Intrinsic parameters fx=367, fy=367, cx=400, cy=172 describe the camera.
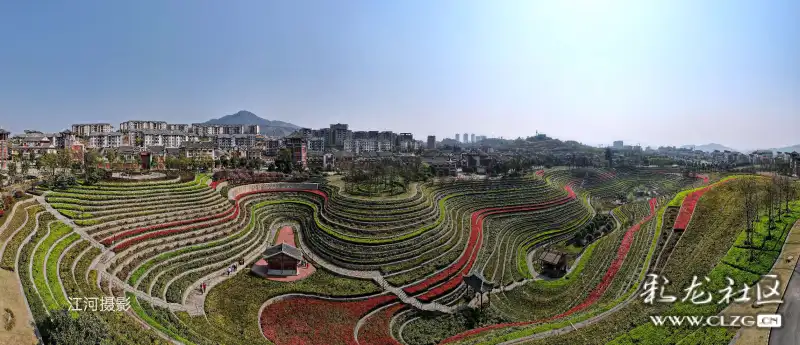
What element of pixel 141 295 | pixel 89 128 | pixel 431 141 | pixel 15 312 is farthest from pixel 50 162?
pixel 431 141

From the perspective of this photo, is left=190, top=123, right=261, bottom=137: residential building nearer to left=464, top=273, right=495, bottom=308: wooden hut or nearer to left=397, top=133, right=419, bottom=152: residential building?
left=397, top=133, right=419, bottom=152: residential building

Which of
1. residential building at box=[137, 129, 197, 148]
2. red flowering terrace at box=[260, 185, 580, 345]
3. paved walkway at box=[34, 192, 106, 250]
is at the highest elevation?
residential building at box=[137, 129, 197, 148]

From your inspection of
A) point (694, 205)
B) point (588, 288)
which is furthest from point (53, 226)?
point (694, 205)

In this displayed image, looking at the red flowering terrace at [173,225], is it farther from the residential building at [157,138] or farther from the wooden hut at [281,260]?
the residential building at [157,138]

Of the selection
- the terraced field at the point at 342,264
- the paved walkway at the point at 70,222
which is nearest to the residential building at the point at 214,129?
the terraced field at the point at 342,264

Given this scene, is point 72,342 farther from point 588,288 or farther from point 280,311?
point 588,288

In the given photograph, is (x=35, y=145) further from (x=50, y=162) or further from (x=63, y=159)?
(x=50, y=162)

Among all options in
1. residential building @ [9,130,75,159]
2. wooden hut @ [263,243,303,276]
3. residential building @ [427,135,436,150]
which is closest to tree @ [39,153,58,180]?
residential building @ [9,130,75,159]
